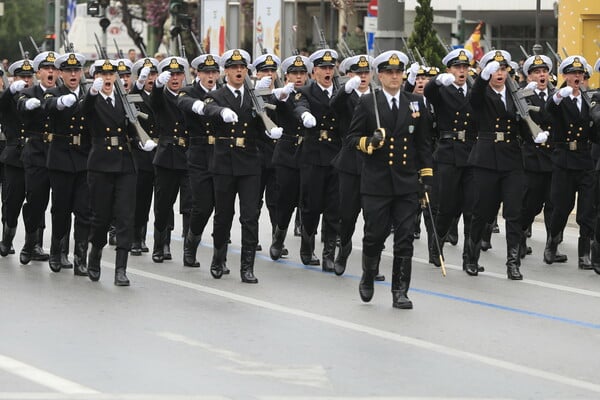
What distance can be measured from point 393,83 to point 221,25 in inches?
1140

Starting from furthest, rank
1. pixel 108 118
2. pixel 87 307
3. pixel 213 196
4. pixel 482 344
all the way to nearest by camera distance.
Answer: pixel 213 196, pixel 108 118, pixel 87 307, pixel 482 344

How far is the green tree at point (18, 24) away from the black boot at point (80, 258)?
67.3 m

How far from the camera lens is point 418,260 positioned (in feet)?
52.7

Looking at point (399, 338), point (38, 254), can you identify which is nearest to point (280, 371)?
point (399, 338)

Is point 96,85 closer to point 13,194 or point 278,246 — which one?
point 13,194

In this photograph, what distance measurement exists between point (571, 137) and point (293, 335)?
527cm

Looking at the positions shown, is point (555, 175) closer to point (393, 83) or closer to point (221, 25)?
point (393, 83)

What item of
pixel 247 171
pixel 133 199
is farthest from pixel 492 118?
pixel 133 199

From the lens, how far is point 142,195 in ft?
53.7

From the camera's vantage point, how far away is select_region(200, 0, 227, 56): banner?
4100cm

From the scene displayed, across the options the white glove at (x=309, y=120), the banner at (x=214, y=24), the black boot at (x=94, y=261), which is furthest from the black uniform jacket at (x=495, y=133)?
the banner at (x=214, y=24)

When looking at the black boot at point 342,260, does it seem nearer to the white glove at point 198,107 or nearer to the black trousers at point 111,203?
the white glove at point 198,107

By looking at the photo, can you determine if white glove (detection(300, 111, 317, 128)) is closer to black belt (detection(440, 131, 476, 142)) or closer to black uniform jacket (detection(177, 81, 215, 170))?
black uniform jacket (detection(177, 81, 215, 170))

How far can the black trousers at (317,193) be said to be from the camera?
608 inches
